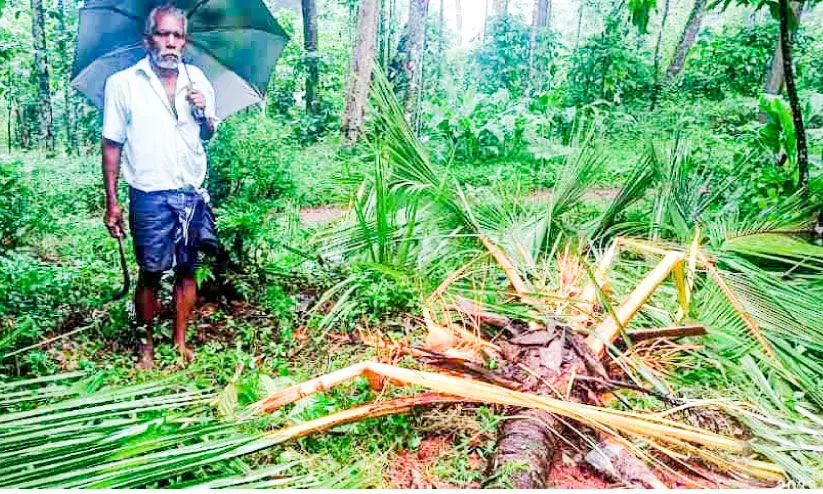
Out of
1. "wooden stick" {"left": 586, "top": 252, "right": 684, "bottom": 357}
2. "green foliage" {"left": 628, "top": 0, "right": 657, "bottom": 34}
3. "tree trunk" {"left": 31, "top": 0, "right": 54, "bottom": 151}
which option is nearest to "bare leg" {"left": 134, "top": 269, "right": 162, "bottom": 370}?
"wooden stick" {"left": 586, "top": 252, "right": 684, "bottom": 357}

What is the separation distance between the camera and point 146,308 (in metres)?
2.72

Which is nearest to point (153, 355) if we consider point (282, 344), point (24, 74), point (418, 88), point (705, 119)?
point (282, 344)

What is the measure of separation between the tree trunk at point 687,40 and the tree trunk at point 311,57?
604 cm

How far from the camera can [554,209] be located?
314cm

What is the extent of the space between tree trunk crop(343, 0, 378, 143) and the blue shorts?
4.45m

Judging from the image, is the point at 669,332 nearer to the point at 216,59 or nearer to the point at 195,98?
the point at 195,98

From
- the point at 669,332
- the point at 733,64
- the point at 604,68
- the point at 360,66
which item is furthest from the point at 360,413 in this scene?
the point at 733,64

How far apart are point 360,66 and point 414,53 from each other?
0.91 metres

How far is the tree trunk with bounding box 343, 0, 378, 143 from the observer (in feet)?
23.5

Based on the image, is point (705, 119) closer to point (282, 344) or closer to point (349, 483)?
point (282, 344)

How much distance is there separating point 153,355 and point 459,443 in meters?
1.42

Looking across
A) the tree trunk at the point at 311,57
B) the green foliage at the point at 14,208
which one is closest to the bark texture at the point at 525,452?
the green foliage at the point at 14,208

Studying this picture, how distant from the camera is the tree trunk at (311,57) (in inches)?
355

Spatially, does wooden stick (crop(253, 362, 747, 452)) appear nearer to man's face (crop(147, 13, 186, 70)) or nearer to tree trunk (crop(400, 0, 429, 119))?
man's face (crop(147, 13, 186, 70))
